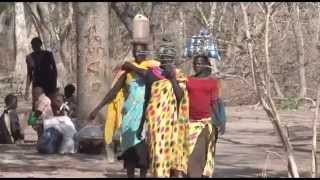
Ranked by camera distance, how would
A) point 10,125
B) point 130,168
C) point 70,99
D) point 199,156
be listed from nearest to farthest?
point 199,156 < point 130,168 < point 10,125 < point 70,99

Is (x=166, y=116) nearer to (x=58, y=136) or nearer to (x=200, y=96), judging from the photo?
(x=200, y=96)

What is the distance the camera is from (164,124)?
821cm

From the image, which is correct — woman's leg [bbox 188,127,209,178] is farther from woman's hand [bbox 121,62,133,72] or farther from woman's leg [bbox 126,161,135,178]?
woman's hand [bbox 121,62,133,72]

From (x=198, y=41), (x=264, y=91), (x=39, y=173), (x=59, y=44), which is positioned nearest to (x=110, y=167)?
(x=39, y=173)

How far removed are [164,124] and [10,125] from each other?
4.68 metres

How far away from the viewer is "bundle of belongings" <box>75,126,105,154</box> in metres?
10.9

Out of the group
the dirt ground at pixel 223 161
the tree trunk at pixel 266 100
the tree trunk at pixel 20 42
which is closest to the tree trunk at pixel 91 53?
the dirt ground at pixel 223 161

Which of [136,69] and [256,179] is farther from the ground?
[136,69]

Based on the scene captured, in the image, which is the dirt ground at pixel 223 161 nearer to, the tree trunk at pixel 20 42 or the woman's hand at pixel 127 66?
the woman's hand at pixel 127 66

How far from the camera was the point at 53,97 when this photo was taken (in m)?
11.9

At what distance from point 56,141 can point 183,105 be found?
132 inches

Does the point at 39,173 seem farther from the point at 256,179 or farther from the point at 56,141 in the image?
the point at 256,179

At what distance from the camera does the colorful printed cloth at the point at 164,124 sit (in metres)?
8.18

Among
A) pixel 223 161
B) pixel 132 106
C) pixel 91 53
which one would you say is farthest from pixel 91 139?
pixel 132 106
